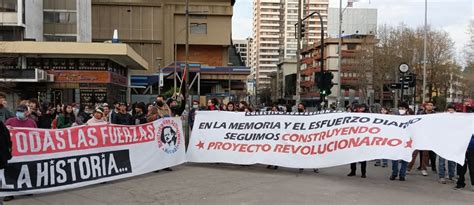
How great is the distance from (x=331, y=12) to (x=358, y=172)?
74404 millimetres

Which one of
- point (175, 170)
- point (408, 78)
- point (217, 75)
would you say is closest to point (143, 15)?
point (217, 75)

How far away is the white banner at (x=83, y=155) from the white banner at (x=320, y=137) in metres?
1.00

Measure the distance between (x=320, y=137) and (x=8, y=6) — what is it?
156ft

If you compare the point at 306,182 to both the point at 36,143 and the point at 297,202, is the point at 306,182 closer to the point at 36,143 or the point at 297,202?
the point at 297,202

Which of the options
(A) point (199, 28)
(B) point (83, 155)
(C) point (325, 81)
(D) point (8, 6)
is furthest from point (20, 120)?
(A) point (199, 28)

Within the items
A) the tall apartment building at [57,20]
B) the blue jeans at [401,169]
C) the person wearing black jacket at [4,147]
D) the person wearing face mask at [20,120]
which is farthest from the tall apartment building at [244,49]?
the person wearing black jacket at [4,147]

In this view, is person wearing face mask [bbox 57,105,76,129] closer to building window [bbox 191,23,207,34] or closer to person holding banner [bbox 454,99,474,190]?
person holding banner [bbox 454,99,474,190]

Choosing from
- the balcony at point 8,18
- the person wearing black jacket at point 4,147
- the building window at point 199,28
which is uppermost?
the building window at point 199,28

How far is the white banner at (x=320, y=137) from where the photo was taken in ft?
32.2

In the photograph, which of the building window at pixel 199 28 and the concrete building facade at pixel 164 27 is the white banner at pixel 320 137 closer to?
the concrete building facade at pixel 164 27

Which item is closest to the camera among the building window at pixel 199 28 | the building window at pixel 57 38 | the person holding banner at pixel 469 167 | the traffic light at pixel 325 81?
the person holding banner at pixel 469 167

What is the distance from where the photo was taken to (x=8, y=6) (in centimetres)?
5016

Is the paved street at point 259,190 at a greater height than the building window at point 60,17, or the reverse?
the building window at point 60,17

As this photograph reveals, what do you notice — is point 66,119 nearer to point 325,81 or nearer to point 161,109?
point 161,109
